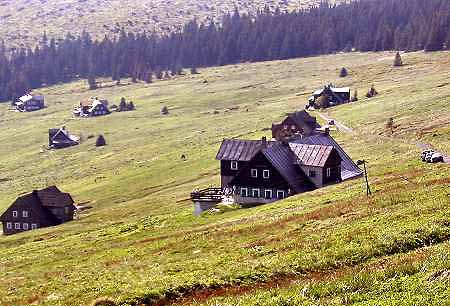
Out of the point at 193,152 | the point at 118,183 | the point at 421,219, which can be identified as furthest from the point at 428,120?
the point at 421,219

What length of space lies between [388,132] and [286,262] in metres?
79.9

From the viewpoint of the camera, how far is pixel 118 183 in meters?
106

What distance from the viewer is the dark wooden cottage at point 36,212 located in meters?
93.3

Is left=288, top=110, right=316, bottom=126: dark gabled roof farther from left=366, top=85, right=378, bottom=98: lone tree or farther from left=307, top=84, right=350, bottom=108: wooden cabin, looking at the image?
left=366, top=85, right=378, bottom=98: lone tree

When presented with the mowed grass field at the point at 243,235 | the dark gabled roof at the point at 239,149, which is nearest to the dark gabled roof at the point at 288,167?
the dark gabled roof at the point at 239,149

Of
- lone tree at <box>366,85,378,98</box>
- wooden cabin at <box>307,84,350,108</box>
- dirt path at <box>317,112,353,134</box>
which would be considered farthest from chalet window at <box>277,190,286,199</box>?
lone tree at <box>366,85,378,98</box>

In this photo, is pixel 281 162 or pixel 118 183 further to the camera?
pixel 118 183

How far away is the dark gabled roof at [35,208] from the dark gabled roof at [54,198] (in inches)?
33.6

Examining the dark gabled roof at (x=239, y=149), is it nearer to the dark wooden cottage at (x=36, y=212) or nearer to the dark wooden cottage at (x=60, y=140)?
the dark wooden cottage at (x=36, y=212)

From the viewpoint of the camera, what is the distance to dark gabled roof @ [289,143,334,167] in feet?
240

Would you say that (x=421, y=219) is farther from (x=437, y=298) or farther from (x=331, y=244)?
(x=437, y=298)

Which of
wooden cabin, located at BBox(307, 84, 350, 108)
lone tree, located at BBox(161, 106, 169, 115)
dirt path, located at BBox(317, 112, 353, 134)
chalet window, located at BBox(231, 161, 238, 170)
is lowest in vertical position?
lone tree, located at BBox(161, 106, 169, 115)

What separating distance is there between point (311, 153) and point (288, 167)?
9.58ft

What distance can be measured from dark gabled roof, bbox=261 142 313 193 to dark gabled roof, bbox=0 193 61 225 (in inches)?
1393
